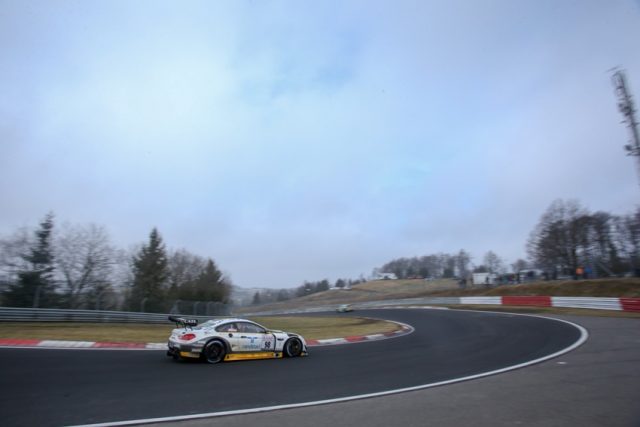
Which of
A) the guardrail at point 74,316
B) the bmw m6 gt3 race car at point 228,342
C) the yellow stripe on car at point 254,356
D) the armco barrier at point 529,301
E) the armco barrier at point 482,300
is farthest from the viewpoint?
the armco barrier at point 482,300

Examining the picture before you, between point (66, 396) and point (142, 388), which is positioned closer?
point (66, 396)

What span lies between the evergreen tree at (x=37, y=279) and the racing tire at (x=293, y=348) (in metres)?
16.4

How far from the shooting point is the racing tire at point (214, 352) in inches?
426

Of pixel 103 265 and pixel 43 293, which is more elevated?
pixel 103 265

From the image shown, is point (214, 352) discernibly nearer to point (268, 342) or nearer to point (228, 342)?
point (228, 342)

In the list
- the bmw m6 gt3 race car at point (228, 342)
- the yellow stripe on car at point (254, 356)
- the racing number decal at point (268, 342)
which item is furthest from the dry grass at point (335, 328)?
the racing number decal at point (268, 342)

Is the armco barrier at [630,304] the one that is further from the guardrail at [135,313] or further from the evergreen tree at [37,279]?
the evergreen tree at [37,279]

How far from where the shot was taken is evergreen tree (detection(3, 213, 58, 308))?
2162 cm

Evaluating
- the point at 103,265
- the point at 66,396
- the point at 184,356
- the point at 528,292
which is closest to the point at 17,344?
the point at 184,356

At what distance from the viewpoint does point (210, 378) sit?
28.2 feet

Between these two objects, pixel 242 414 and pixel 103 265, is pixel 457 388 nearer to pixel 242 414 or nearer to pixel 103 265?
pixel 242 414

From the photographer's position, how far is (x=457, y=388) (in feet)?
25.3

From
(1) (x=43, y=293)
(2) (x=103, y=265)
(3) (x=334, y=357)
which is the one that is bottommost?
(3) (x=334, y=357)

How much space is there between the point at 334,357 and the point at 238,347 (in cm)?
289
